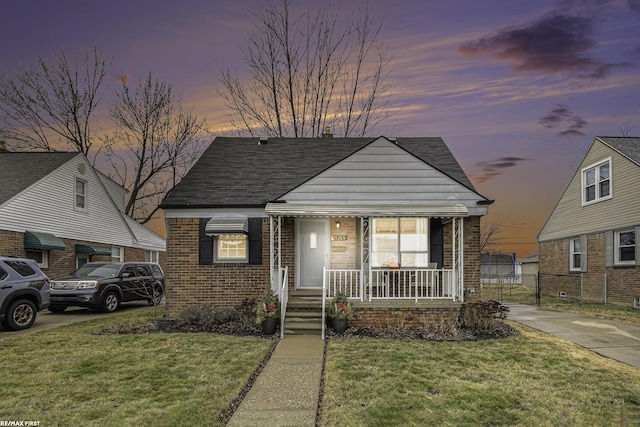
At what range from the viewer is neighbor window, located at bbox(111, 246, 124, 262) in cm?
2267

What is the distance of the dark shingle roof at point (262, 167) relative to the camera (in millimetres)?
12328

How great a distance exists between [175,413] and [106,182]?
23977 millimetres

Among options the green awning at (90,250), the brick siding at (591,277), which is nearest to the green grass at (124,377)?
the green awning at (90,250)

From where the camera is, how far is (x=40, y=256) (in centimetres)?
1734

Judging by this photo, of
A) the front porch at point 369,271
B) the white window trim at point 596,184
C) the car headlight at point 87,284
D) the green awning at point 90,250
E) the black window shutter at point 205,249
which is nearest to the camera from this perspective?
the front porch at point 369,271

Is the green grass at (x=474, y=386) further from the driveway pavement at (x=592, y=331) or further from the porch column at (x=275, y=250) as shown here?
the porch column at (x=275, y=250)

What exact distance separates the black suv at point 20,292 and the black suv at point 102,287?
245 cm

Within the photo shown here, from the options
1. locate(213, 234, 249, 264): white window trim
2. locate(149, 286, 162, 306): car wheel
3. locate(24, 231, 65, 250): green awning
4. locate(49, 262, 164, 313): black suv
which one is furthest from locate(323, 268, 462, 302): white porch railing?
locate(24, 231, 65, 250): green awning

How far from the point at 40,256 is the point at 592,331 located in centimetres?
1906

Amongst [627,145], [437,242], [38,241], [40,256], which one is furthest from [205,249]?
[627,145]

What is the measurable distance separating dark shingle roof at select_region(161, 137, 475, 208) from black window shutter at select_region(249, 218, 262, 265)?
566mm

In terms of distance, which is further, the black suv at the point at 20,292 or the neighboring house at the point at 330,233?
the neighboring house at the point at 330,233

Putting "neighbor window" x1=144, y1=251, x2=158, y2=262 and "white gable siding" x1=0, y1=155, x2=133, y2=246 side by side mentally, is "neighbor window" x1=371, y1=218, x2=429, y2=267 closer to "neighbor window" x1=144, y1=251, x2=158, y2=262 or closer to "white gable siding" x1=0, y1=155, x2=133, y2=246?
"white gable siding" x1=0, y1=155, x2=133, y2=246

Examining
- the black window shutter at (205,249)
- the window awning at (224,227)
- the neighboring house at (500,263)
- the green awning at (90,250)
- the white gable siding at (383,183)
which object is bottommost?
the neighboring house at (500,263)
